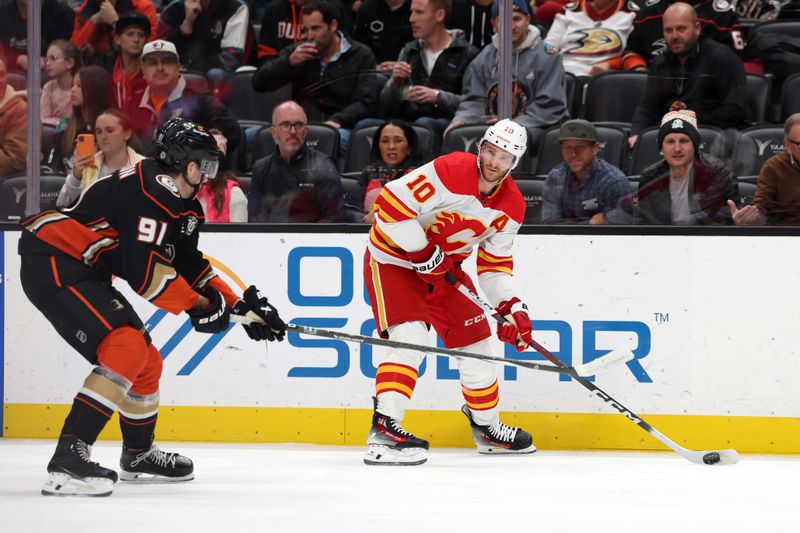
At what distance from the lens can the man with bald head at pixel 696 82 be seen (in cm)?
484

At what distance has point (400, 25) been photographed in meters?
5.25

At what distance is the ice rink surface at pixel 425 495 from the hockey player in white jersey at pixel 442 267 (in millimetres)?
234

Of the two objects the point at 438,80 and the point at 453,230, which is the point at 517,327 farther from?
the point at 438,80

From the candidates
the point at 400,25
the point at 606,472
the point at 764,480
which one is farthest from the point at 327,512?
the point at 400,25

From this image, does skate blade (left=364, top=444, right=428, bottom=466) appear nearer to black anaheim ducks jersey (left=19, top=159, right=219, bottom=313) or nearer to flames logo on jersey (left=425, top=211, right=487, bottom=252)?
flames logo on jersey (left=425, top=211, right=487, bottom=252)

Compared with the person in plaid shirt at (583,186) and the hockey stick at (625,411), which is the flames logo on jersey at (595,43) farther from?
the hockey stick at (625,411)

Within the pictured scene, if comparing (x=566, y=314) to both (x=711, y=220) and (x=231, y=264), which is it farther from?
(x=231, y=264)

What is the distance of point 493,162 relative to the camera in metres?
4.20

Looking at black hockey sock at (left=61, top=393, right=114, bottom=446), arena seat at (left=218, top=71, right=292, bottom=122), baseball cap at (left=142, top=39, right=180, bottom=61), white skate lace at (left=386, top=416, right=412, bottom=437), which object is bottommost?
white skate lace at (left=386, top=416, right=412, bottom=437)

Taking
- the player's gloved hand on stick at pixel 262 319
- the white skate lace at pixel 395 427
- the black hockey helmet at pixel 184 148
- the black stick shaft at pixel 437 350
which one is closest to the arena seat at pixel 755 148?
the black stick shaft at pixel 437 350

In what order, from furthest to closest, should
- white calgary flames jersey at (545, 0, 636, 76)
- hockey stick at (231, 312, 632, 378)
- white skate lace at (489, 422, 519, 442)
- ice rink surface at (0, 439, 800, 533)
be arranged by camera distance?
white calgary flames jersey at (545, 0, 636, 76)
white skate lace at (489, 422, 519, 442)
hockey stick at (231, 312, 632, 378)
ice rink surface at (0, 439, 800, 533)

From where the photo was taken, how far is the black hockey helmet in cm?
359

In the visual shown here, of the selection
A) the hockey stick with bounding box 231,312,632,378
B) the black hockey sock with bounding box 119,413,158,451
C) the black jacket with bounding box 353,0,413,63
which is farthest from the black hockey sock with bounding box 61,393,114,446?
the black jacket with bounding box 353,0,413,63

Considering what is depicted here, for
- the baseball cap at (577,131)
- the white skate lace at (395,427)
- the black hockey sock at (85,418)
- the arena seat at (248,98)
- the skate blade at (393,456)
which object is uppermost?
the arena seat at (248,98)
